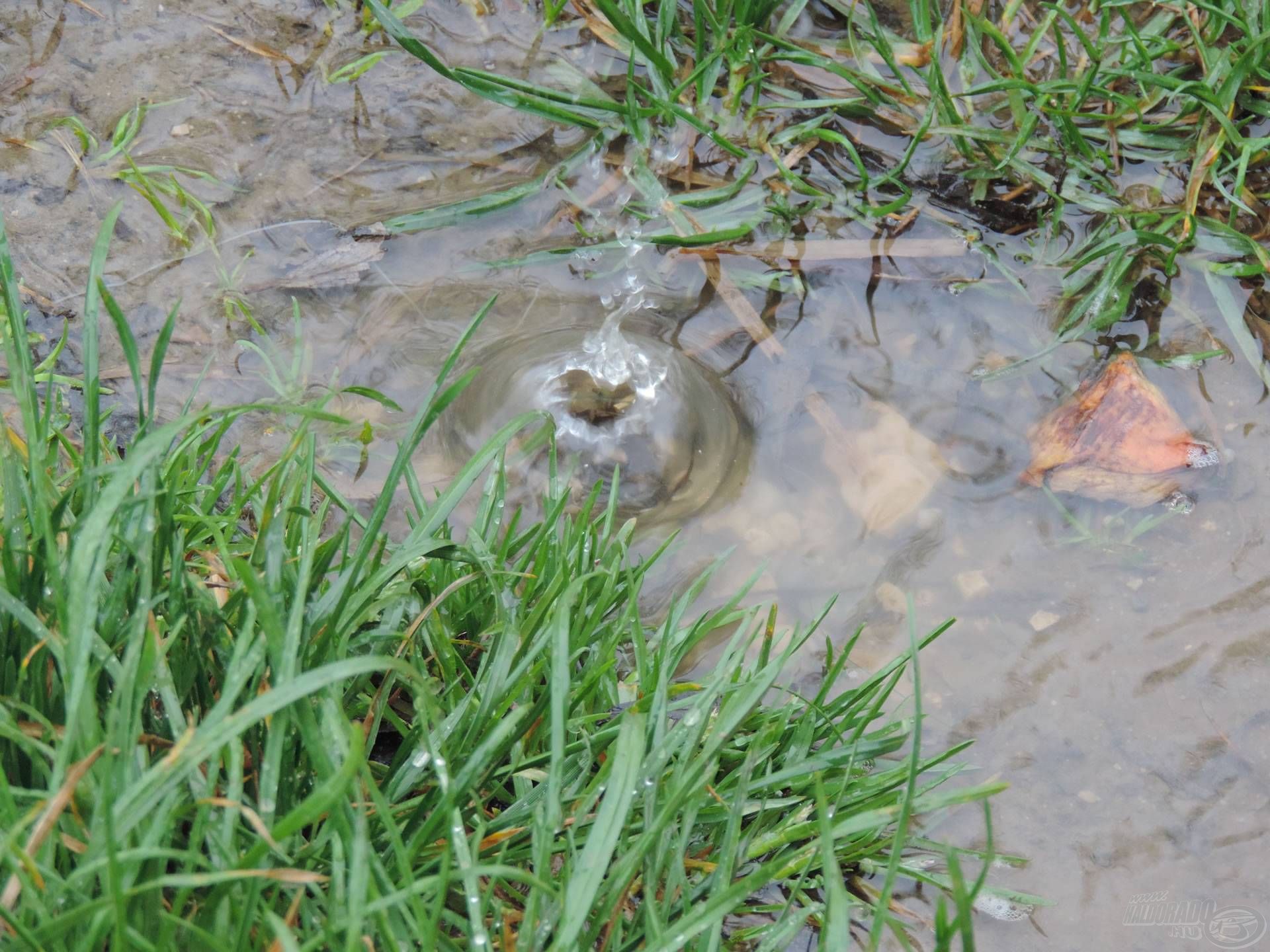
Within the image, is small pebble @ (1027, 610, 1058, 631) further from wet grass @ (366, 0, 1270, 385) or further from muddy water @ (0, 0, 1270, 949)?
wet grass @ (366, 0, 1270, 385)

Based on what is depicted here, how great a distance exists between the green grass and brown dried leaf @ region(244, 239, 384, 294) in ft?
2.31

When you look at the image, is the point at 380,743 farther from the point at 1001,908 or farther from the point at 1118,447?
the point at 1118,447

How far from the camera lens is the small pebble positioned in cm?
237

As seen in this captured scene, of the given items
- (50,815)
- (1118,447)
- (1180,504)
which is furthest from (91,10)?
(1180,504)

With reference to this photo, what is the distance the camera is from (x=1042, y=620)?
238 centimetres

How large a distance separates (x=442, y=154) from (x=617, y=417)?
97 centimetres

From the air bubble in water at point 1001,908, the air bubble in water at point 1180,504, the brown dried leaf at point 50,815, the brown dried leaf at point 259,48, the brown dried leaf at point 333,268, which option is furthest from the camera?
the brown dried leaf at point 259,48

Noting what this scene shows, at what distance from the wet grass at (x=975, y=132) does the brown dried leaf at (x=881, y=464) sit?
1.07 feet

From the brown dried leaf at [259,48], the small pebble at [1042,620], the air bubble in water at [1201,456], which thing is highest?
the brown dried leaf at [259,48]

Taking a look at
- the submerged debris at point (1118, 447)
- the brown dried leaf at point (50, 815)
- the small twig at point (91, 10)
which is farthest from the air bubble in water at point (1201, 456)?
the small twig at point (91, 10)

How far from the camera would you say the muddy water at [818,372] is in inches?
87.0

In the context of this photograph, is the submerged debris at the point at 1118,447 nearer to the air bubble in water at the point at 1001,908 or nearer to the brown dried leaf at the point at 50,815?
the air bubble in water at the point at 1001,908

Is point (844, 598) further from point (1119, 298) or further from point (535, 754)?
point (1119, 298)

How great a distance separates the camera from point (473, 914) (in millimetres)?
1397
